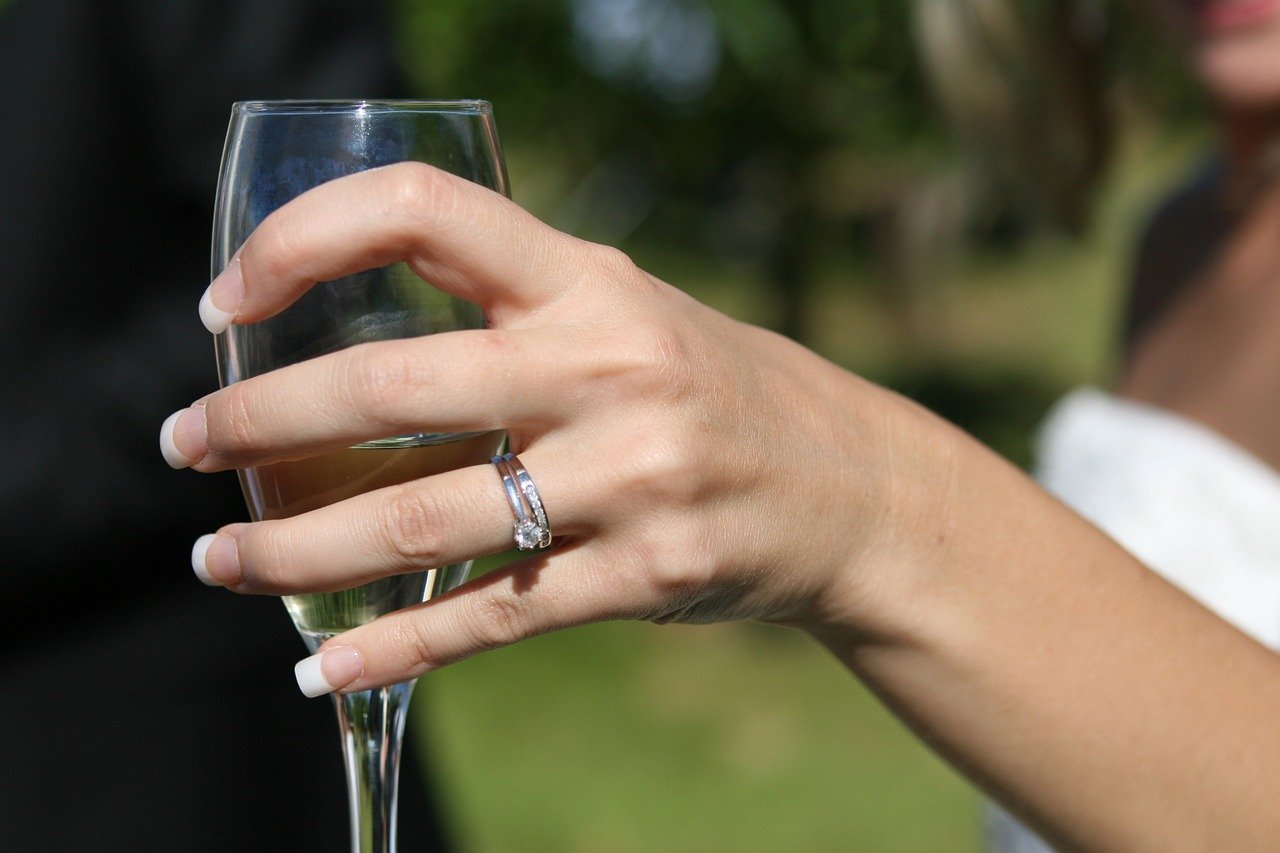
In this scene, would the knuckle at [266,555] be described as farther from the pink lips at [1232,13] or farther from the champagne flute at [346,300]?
the pink lips at [1232,13]

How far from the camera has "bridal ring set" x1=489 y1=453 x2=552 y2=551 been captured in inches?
37.5

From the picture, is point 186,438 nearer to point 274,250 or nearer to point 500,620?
point 274,250

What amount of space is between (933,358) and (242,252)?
1063cm

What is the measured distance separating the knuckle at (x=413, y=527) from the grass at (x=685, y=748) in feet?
11.2

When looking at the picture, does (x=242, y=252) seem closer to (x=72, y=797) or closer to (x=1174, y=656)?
(x=1174, y=656)

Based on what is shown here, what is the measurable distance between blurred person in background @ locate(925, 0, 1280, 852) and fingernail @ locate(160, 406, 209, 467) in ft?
5.87

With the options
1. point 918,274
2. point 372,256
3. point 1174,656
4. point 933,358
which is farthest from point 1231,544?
point 933,358

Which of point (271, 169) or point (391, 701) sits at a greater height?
point (271, 169)

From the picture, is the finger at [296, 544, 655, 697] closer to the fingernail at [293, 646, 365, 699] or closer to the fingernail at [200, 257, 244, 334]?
the fingernail at [293, 646, 365, 699]

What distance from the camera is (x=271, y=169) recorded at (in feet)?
3.58

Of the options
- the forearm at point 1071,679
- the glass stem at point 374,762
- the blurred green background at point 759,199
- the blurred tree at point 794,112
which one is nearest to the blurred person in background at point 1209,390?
the blurred tree at point 794,112

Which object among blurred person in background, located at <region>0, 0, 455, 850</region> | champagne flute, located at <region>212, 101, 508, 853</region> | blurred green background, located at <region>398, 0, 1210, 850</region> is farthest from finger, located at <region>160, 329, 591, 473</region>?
blurred green background, located at <region>398, 0, 1210, 850</region>

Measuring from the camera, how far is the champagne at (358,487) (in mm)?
1074

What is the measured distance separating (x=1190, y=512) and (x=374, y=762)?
1981 millimetres
